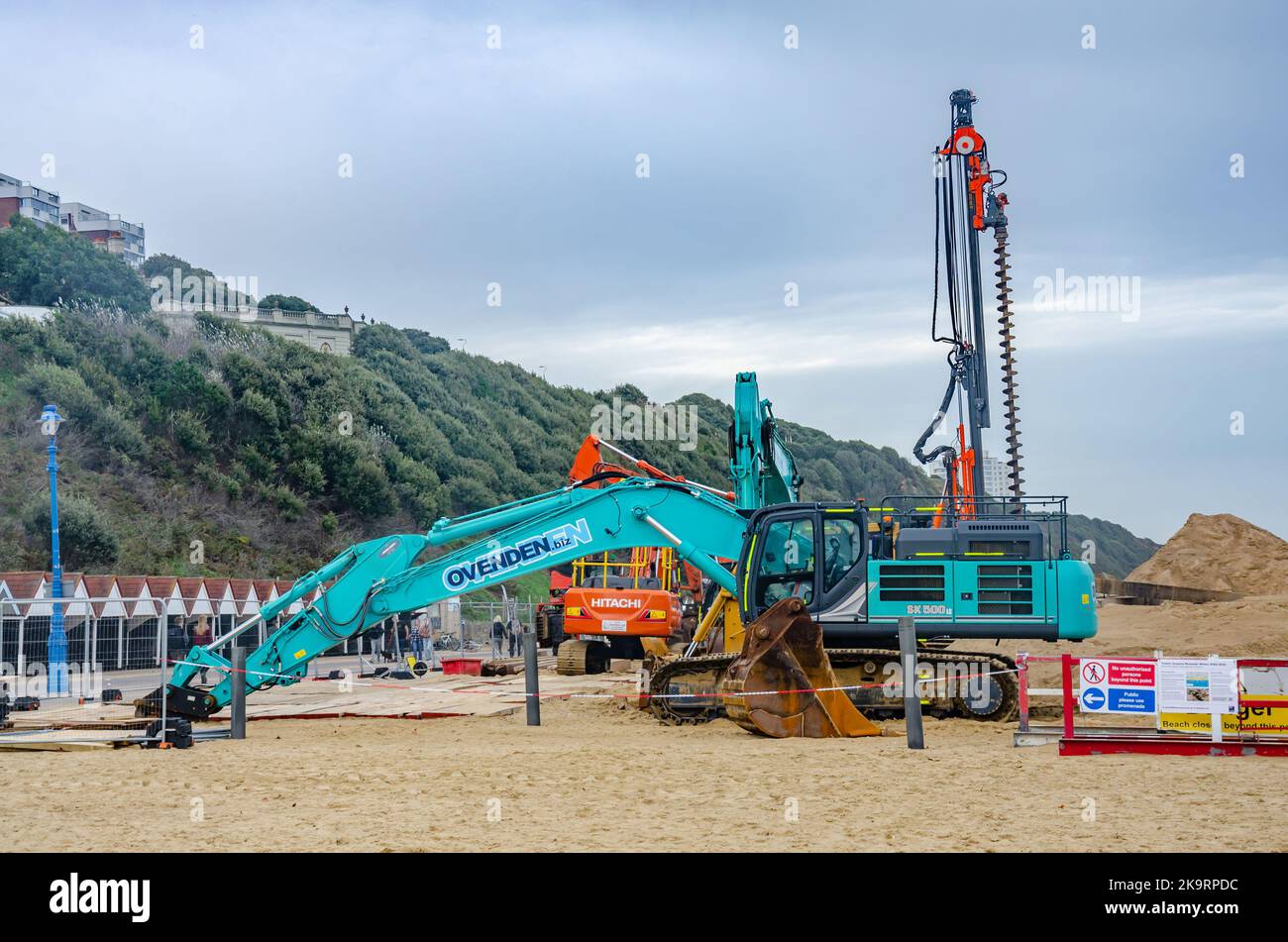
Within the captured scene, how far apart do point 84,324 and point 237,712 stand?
42.8m

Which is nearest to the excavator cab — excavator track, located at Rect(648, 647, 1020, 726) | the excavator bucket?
excavator track, located at Rect(648, 647, 1020, 726)

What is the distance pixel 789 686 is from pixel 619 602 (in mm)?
11332

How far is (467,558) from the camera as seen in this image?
17484 millimetres

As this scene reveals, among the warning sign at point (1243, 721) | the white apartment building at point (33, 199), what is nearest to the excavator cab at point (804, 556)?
the warning sign at point (1243, 721)

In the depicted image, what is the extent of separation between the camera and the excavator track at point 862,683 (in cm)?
1689

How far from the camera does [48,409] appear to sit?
29578 millimetres

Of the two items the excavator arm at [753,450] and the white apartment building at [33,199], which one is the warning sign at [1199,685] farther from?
the white apartment building at [33,199]

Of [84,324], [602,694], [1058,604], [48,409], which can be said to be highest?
[84,324]

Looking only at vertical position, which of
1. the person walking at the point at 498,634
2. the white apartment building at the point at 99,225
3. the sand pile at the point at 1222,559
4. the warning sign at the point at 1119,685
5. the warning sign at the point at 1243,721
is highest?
the white apartment building at the point at 99,225

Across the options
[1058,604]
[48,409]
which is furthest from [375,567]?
[48,409]

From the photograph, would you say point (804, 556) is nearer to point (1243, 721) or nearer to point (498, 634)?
point (1243, 721)

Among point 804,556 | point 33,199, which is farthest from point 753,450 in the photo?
point 33,199

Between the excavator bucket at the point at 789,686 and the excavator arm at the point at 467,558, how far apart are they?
2711 mm
